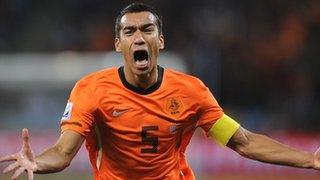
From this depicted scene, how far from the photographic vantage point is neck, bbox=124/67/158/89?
200 inches

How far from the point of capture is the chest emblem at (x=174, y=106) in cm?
511

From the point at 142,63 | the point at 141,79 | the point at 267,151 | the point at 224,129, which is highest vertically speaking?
the point at 142,63

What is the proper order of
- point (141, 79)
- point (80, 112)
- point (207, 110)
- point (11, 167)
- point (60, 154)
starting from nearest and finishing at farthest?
1. point (11, 167)
2. point (60, 154)
3. point (80, 112)
4. point (141, 79)
5. point (207, 110)

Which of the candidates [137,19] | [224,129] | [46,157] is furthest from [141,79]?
[46,157]

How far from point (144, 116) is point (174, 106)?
0.20 meters

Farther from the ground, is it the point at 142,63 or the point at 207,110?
the point at 142,63

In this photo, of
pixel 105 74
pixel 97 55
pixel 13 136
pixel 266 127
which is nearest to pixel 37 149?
pixel 13 136

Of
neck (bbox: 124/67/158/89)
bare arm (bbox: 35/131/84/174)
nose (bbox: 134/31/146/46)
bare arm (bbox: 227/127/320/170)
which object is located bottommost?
bare arm (bbox: 227/127/320/170)

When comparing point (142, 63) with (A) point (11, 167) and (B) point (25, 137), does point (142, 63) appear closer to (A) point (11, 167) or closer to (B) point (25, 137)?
(B) point (25, 137)

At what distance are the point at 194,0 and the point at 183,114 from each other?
294 inches

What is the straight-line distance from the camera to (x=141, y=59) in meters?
5.02

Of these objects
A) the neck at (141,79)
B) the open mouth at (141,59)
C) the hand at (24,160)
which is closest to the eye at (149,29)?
the open mouth at (141,59)

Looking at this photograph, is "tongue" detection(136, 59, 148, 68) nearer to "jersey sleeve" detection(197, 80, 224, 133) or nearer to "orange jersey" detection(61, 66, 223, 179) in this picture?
"orange jersey" detection(61, 66, 223, 179)

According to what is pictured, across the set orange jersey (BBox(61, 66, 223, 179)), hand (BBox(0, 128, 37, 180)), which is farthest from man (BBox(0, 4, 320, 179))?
hand (BBox(0, 128, 37, 180))
